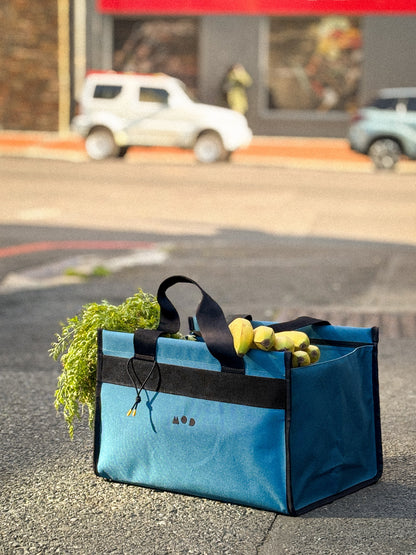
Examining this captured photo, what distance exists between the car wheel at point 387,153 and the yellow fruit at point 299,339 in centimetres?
1908

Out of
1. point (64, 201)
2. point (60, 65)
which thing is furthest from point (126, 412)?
point (60, 65)

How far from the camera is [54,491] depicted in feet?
14.0

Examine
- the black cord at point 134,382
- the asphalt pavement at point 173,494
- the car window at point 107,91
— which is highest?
the car window at point 107,91

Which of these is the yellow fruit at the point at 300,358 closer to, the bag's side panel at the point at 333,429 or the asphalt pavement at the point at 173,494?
the bag's side panel at the point at 333,429

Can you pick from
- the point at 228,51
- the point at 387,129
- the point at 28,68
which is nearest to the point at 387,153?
the point at 387,129

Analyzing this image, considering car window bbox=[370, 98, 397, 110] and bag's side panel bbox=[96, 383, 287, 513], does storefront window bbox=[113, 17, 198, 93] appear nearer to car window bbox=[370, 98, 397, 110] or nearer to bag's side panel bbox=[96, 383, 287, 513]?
car window bbox=[370, 98, 397, 110]

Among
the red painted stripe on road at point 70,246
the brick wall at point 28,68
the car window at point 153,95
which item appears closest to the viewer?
the red painted stripe on road at point 70,246

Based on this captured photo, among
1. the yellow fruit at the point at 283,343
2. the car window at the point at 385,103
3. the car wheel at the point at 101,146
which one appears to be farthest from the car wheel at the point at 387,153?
the yellow fruit at the point at 283,343

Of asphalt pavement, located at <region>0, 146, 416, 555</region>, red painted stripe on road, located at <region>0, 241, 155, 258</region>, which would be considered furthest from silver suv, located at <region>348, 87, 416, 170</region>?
red painted stripe on road, located at <region>0, 241, 155, 258</region>

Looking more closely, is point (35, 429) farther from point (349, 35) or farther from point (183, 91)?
point (349, 35)

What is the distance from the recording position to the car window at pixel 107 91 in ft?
79.7

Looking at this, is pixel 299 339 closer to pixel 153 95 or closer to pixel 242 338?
pixel 242 338

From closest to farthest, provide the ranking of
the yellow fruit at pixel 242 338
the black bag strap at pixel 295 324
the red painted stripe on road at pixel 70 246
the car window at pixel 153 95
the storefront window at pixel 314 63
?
the yellow fruit at pixel 242 338, the black bag strap at pixel 295 324, the red painted stripe on road at pixel 70 246, the car window at pixel 153 95, the storefront window at pixel 314 63

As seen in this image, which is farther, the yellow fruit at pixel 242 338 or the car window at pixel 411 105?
the car window at pixel 411 105
